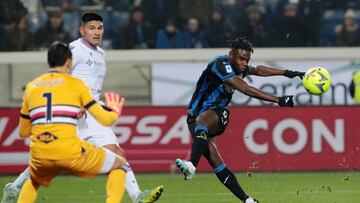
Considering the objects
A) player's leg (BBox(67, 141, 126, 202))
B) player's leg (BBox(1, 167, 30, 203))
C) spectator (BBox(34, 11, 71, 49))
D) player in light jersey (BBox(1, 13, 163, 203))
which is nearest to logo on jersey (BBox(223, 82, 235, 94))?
player in light jersey (BBox(1, 13, 163, 203))

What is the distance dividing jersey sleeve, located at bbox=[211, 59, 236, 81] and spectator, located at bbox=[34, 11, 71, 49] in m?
7.93

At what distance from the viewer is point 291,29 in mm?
18891

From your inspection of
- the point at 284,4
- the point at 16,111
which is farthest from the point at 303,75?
the point at 284,4

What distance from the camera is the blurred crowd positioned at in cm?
1870

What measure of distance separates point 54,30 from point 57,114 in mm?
10752

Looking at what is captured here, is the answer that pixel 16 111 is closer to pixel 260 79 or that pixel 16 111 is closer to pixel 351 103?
pixel 260 79

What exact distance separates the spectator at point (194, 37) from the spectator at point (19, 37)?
2.79 meters

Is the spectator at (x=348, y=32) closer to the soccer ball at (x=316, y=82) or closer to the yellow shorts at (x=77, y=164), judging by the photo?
the soccer ball at (x=316, y=82)

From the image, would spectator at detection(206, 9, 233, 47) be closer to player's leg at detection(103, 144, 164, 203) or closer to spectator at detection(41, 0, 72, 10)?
spectator at detection(41, 0, 72, 10)

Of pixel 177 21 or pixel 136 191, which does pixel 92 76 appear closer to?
pixel 136 191

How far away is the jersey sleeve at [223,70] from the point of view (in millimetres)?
10891

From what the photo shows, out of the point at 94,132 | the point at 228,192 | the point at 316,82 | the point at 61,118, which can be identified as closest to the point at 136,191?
the point at 94,132

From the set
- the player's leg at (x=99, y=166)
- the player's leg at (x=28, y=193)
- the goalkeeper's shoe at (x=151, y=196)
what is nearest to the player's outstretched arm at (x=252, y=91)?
the goalkeeper's shoe at (x=151, y=196)

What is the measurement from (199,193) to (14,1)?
24.7ft
